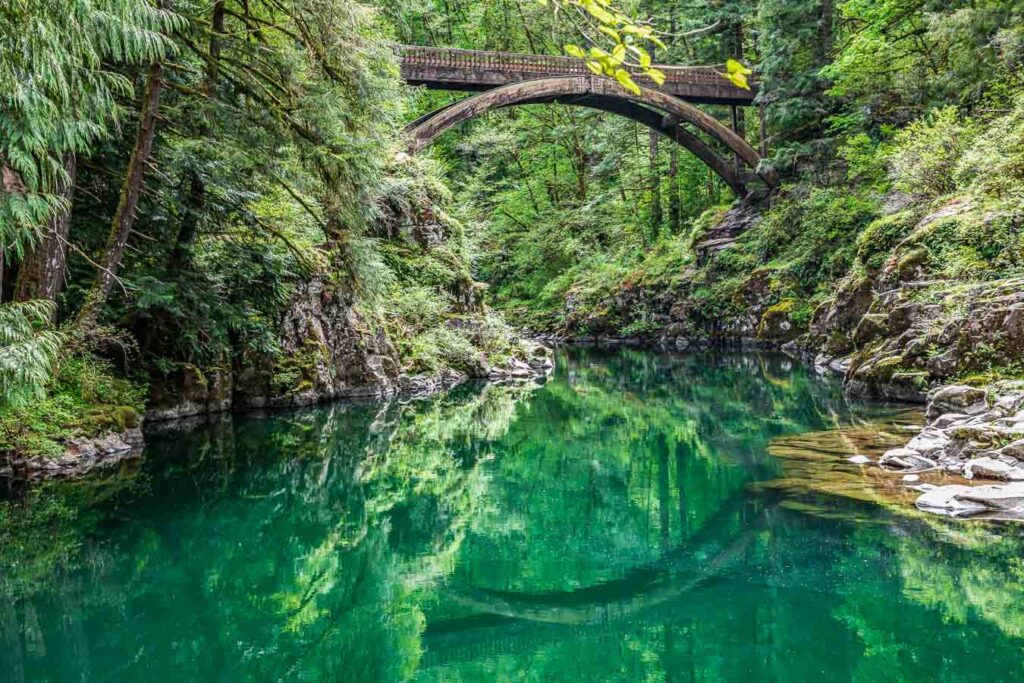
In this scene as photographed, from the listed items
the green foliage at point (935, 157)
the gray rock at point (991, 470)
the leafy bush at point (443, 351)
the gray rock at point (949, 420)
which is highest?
the green foliage at point (935, 157)

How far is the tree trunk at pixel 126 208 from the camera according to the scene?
29.5 feet

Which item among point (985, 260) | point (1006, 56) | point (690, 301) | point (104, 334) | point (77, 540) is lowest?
point (77, 540)

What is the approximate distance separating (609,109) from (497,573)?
73.9 feet

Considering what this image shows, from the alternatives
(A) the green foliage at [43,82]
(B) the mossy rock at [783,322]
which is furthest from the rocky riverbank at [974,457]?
(B) the mossy rock at [783,322]

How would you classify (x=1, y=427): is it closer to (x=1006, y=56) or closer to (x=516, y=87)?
(x=516, y=87)

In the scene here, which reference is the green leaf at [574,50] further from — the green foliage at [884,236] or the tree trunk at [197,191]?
the green foliage at [884,236]

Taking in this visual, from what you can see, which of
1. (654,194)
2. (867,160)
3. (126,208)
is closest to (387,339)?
(126,208)

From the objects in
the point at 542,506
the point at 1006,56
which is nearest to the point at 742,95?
the point at 1006,56

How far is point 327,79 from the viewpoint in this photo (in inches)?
414

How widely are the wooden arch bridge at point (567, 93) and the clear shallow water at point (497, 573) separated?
40.5ft

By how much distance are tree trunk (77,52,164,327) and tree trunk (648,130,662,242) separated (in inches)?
1069

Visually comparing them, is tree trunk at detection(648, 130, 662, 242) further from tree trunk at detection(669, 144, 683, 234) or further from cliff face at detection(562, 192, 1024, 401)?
cliff face at detection(562, 192, 1024, 401)

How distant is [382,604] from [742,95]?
85.0 feet

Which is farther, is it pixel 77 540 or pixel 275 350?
pixel 275 350
